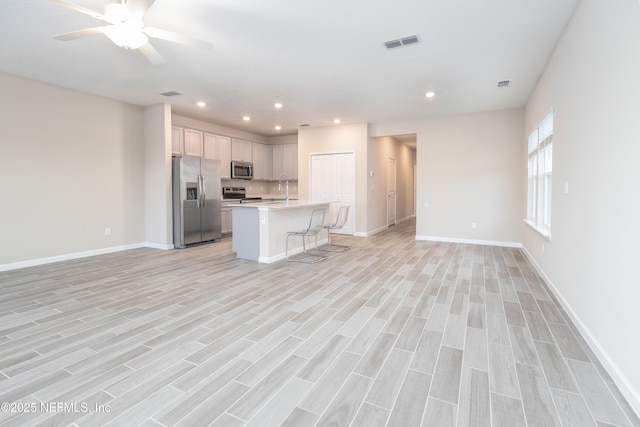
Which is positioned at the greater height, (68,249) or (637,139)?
(637,139)

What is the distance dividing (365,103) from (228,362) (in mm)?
5083

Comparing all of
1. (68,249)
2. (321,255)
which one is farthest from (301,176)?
(68,249)

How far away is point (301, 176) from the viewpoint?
332 inches

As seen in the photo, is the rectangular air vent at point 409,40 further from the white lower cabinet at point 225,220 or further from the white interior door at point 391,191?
the white interior door at point 391,191

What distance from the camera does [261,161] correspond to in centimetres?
921

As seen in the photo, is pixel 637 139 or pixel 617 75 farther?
pixel 617 75

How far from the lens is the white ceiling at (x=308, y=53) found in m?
2.89

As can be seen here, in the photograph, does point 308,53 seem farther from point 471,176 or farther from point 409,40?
point 471,176

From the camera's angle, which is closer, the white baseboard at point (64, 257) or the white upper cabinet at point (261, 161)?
the white baseboard at point (64, 257)

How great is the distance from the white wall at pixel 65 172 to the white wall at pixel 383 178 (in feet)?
16.8

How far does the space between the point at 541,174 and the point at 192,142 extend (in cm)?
666

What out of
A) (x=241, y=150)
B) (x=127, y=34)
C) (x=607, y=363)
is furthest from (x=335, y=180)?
(x=607, y=363)

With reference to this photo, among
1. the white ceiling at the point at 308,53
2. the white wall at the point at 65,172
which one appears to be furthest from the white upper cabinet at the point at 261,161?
the white wall at the point at 65,172

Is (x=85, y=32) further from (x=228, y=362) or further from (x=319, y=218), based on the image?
(x=319, y=218)
